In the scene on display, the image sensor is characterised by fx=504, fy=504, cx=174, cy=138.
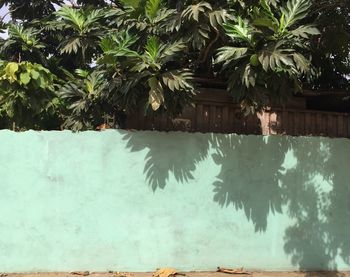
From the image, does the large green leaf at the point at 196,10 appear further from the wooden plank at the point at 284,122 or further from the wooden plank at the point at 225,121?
the wooden plank at the point at 284,122

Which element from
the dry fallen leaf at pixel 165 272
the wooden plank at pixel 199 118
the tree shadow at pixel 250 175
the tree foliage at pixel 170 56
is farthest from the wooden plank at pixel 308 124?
the dry fallen leaf at pixel 165 272

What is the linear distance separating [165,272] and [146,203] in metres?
0.91

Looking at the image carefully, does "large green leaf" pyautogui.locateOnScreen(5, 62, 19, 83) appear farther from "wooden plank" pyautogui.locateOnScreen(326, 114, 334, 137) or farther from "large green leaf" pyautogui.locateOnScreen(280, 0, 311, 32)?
"wooden plank" pyautogui.locateOnScreen(326, 114, 334, 137)

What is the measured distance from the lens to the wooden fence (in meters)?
7.33

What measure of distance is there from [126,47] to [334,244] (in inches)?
154

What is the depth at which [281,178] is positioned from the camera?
6.85 meters

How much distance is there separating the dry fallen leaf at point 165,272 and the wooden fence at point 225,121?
6.58ft

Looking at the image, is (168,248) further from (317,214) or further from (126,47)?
(126,47)

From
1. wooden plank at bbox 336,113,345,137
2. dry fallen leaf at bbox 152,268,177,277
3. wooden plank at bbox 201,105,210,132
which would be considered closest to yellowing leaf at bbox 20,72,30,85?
wooden plank at bbox 201,105,210,132

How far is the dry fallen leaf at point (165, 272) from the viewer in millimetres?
6370

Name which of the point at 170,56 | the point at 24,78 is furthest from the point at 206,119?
the point at 24,78

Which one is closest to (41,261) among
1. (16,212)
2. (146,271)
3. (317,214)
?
(16,212)

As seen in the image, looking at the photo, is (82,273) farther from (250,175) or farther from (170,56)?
(170,56)

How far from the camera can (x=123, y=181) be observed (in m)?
6.50
